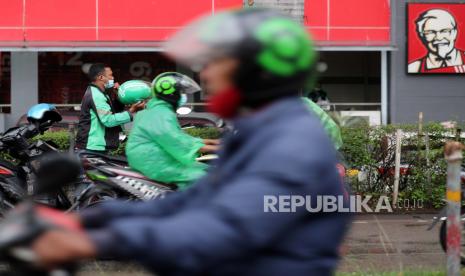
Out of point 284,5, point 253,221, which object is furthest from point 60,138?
point 253,221

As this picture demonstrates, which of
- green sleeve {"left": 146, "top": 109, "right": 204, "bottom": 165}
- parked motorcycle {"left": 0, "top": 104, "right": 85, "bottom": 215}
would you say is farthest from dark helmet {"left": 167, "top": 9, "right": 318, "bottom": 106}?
parked motorcycle {"left": 0, "top": 104, "right": 85, "bottom": 215}

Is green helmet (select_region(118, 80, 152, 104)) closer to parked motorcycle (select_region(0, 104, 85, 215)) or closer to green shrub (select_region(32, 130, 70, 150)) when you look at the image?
parked motorcycle (select_region(0, 104, 85, 215))

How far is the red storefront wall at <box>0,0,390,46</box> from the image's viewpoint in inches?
688

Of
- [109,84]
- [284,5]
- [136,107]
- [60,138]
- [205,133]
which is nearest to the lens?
[136,107]

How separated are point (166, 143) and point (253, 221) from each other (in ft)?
14.5

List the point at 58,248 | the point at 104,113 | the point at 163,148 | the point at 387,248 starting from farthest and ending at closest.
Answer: the point at 104,113, the point at 387,248, the point at 163,148, the point at 58,248

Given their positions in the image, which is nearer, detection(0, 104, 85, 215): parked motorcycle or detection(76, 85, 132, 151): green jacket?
detection(0, 104, 85, 215): parked motorcycle

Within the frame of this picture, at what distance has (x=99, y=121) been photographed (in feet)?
27.6

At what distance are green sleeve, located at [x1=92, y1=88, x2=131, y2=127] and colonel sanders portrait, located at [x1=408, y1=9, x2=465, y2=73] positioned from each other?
10.6 m

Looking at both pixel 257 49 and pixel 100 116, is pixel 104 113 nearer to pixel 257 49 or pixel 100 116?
pixel 100 116

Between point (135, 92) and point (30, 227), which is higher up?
point (135, 92)

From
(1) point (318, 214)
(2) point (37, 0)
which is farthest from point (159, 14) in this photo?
(1) point (318, 214)

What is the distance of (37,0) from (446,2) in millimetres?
8545

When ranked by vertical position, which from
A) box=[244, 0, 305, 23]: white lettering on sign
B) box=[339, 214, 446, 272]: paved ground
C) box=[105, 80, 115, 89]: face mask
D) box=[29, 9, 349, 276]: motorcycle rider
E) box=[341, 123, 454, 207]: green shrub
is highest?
box=[244, 0, 305, 23]: white lettering on sign
